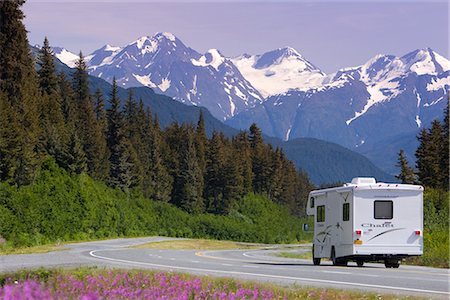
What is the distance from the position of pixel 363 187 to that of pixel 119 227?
58762 millimetres

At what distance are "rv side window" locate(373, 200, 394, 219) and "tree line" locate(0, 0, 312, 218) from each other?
39.3 metres

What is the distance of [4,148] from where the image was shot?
63.2 meters

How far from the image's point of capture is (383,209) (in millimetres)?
28766

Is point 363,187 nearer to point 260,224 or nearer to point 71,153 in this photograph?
point 71,153

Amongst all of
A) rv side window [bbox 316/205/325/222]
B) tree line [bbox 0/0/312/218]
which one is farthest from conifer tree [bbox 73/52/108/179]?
rv side window [bbox 316/205/325/222]

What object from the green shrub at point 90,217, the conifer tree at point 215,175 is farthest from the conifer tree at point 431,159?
the conifer tree at point 215,175

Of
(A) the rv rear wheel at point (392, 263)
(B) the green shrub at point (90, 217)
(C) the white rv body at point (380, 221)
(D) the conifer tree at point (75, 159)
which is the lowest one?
(A) the rv rear wheel at point (392, 263)

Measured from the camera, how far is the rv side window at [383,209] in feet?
94.1

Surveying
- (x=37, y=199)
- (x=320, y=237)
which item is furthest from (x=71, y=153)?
(x=320, y=237)

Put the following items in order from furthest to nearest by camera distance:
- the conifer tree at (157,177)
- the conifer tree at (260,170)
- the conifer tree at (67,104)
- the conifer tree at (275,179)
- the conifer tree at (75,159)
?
the conifer tree at (275,179) → the conifer tree at (260,170) → the conifer tree at (157,177) → the conifer tree at (67,104) → the conifer tree at (75,159)

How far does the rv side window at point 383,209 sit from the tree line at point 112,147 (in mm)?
39284

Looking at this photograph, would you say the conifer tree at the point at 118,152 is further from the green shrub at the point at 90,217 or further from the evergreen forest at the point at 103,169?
the green shrub at the point at 90,217

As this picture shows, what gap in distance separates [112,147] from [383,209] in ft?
258

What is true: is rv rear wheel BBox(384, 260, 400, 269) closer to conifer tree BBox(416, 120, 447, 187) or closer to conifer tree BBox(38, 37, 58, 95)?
conifer tree BBox(38, 37, 58, 95)
